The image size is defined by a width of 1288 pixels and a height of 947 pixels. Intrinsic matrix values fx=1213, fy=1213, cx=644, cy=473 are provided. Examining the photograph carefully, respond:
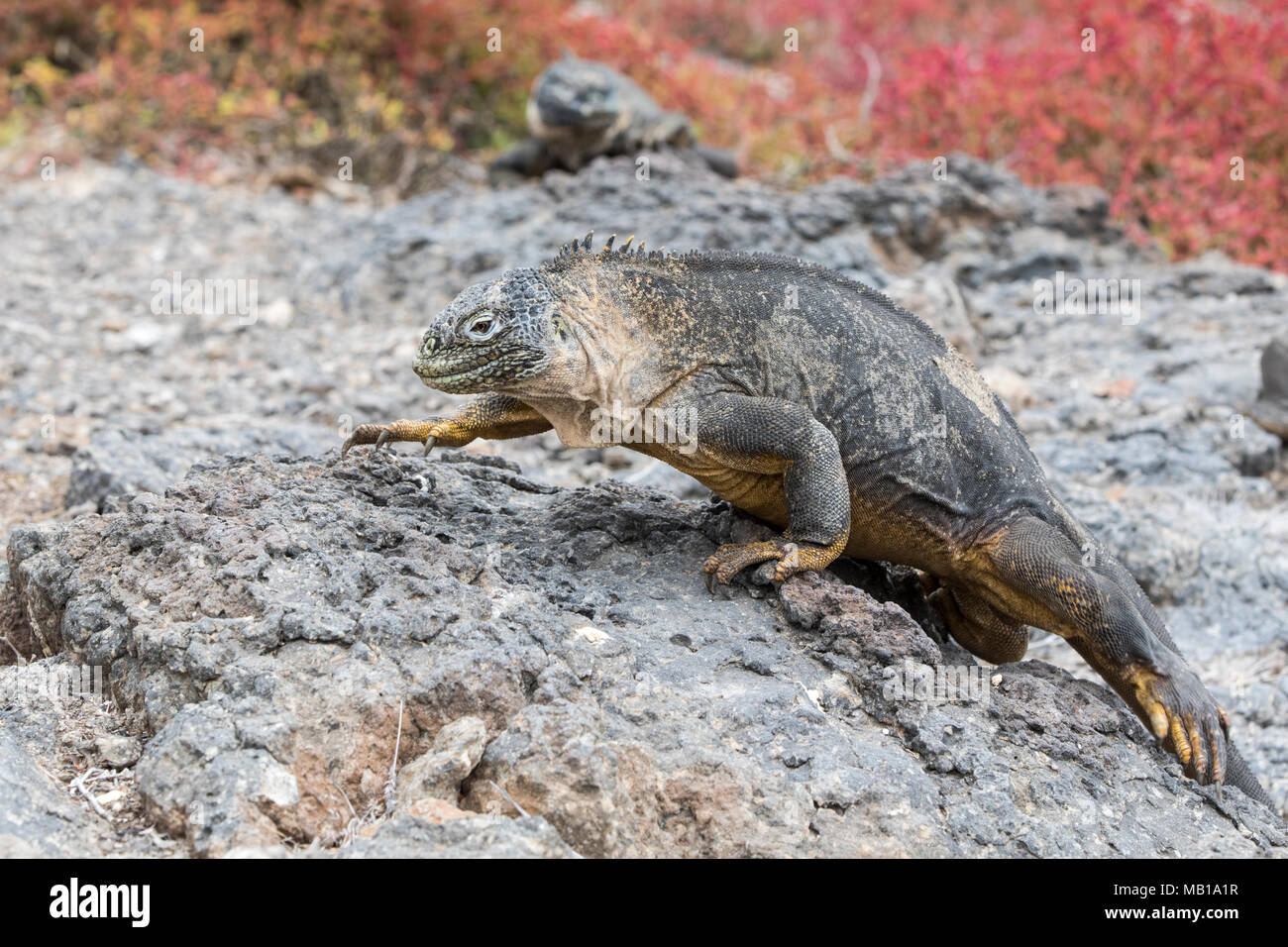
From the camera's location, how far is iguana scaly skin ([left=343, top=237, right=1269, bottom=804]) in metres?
3.76

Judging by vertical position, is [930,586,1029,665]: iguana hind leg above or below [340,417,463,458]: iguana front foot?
below

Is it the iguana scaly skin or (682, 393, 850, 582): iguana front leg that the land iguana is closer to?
the iguana scaly skin

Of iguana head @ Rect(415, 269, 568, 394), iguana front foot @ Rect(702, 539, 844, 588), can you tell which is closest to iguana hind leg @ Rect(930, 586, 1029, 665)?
iguana front foot @ Rect(702, 539, 844, 588)

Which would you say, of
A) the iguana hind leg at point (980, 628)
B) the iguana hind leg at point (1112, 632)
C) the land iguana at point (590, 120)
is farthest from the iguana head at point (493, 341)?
the land iguana at point (590, 120)

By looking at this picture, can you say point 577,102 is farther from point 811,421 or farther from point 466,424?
point 811,421

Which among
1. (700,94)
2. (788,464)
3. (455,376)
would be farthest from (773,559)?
(700,94)

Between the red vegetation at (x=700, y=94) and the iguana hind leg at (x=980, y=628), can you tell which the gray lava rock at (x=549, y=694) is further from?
the red vegetation at (x=700, y=94)

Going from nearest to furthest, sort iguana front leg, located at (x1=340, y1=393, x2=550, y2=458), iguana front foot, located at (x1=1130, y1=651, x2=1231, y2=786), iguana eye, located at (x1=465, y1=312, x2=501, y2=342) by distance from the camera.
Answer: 1. iguana eye, located at (x1=465, y1=312, x2=501, y2=342)
2. iguana front foot, located at (x1=1130, y1=651, x2=1231, y2=786)
3. iguana front leg, located at (x1=340, y1=393, x2=550, y2=458)

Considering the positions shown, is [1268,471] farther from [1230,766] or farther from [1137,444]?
[1230,766]

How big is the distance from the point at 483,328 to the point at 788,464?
3.38ft

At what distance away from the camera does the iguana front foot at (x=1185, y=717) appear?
3803mm

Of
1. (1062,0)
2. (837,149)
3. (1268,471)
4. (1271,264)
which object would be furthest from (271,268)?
(1062,0)

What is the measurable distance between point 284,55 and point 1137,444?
28.3ft

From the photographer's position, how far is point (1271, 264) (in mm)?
10117
